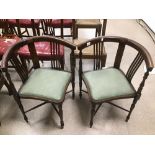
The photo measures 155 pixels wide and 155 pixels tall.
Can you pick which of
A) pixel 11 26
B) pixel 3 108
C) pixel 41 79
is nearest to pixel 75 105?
pixel 41 79

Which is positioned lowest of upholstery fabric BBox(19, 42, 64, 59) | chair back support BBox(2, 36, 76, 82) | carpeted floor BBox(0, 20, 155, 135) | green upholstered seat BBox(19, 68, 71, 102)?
carpeted floor BBox(0, 20, 155, 135)

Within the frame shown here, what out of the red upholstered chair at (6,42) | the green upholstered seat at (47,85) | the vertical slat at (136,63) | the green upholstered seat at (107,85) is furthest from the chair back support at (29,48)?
the vertical slat at (136,63)

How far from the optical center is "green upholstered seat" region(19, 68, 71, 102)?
4.88ft

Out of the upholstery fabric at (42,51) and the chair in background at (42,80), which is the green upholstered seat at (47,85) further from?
the upholstery fabric at (42,51)

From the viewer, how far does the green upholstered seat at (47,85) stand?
149 cm

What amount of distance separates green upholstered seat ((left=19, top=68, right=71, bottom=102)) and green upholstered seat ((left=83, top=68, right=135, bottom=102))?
0.22 meters

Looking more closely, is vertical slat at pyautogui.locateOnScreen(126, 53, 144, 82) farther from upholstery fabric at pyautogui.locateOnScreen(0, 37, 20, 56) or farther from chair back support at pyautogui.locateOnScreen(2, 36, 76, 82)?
upholstery fabric at pyautogui.locateOnScreen(0, 37, 20, 56)

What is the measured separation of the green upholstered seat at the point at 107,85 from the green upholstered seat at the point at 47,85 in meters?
0.22

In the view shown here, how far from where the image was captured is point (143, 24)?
363cm

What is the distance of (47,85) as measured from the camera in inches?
61.3

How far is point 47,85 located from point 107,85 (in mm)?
→ 521

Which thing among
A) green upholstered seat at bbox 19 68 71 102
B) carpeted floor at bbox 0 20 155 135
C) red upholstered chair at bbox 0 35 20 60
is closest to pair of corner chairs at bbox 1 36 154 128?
green upholstered seat at bbox 19 68 71 102

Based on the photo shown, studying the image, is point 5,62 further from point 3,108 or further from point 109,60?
point 109,60

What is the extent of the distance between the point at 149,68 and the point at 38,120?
3.79ft
